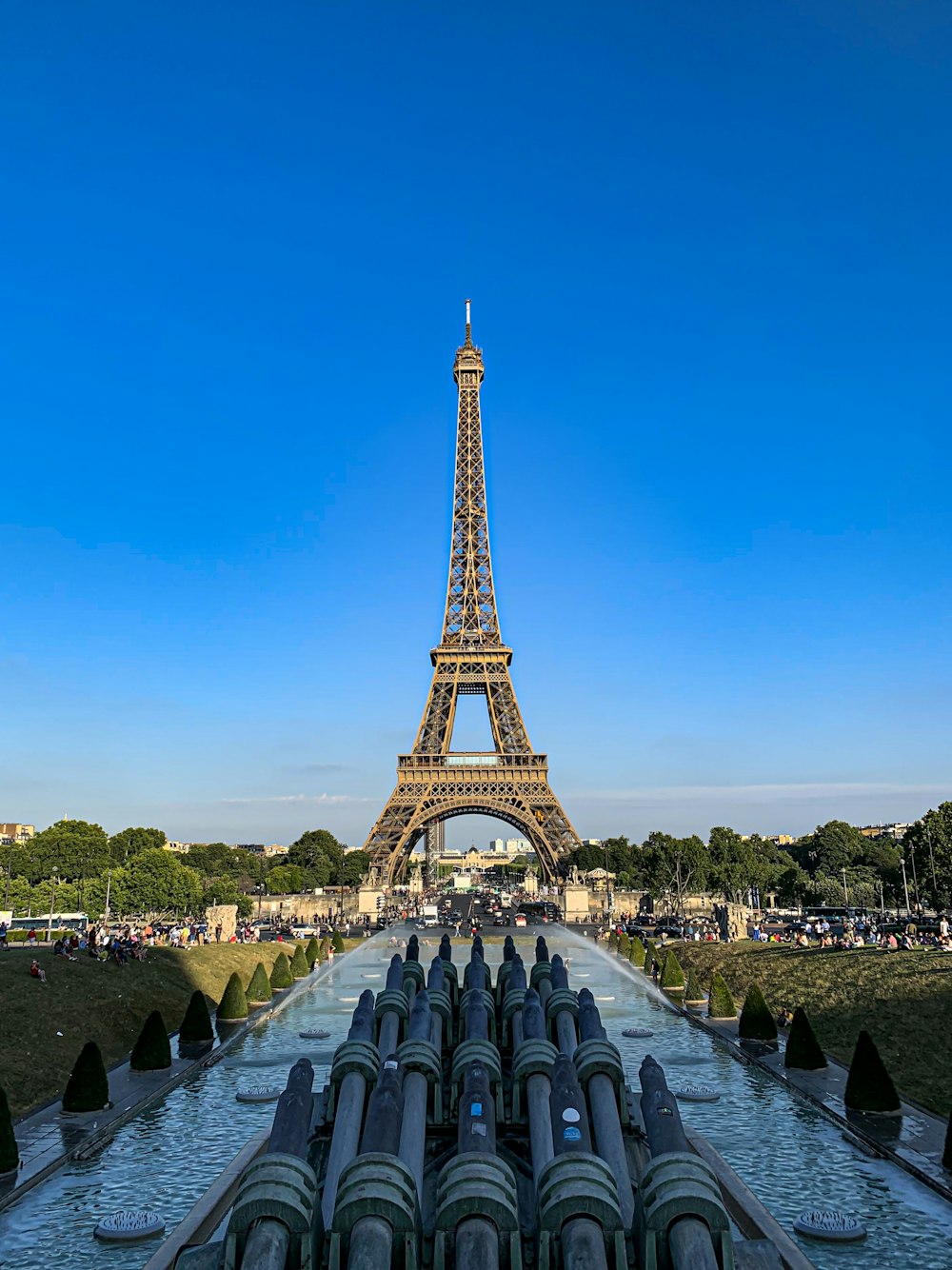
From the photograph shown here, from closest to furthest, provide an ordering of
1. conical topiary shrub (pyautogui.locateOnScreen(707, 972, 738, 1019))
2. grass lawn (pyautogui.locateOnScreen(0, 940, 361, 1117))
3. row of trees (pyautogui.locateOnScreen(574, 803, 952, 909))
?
grass lawn (pyautogui.locateOnScreen(0, 940, 361, 1117))
conical topiary shrub (pyautogui.locateOnScreen(707, 972, 738, 1019))
row of trees (pyautogui.locateOnScreen(574, 803, 952, 909))

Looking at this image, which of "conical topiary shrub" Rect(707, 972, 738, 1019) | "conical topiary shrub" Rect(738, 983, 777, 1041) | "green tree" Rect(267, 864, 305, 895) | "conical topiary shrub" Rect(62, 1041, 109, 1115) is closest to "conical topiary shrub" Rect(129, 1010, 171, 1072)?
"conical topiary shrub" Rect(62, 1041, 109, 1115)

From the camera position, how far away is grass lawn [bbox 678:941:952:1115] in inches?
1091

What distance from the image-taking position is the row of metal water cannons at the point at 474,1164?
944 cm

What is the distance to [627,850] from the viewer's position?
149 meters

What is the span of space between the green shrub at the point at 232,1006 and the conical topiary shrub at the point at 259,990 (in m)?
3.34

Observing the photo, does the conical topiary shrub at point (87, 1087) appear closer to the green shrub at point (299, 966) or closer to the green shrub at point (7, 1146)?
the green shrub at point (7, 1146)

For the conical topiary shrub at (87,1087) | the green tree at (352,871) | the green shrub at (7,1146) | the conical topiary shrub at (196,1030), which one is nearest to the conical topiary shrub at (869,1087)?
the conical topiary shrub at (87,1087)

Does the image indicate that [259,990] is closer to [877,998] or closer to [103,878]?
[877,998]

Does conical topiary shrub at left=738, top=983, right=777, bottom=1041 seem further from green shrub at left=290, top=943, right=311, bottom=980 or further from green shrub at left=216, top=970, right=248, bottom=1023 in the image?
green shrub at left=290, top=943, right=311, bottom=980

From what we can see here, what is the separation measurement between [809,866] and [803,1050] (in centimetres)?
13068

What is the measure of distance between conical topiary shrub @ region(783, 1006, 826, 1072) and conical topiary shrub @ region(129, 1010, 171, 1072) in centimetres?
1756

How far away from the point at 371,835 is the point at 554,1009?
7862 centimetres

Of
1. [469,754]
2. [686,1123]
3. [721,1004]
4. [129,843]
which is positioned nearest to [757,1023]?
[721,1004]

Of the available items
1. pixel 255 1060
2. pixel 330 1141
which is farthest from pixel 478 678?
pixel 330 1141
